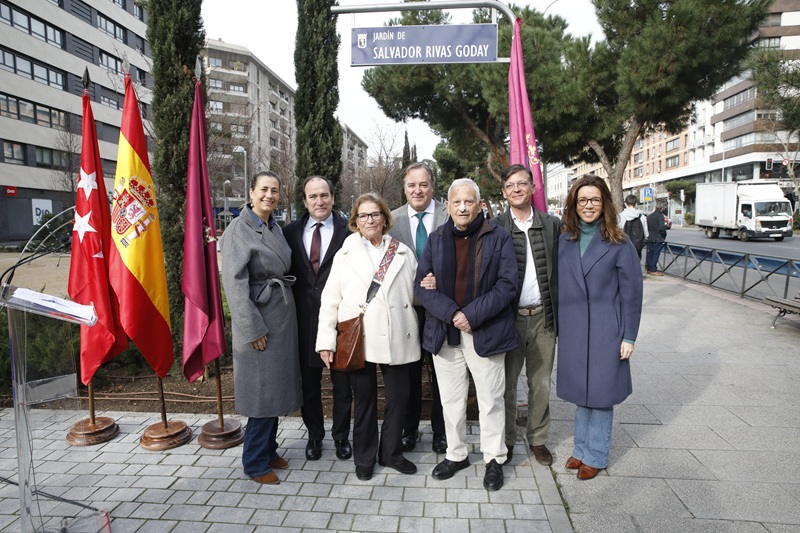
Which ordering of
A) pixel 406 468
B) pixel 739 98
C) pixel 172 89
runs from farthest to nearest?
pixel 739 98 < pixel 172 89 < pixel 406 468

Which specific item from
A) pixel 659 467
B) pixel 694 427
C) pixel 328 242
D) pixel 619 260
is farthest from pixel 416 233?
pixel 694 427

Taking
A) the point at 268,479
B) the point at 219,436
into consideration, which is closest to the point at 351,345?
the point at 268,479

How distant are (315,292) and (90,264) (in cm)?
188

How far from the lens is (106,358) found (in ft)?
14.2

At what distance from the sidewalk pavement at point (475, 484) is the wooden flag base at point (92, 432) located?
2.9 inches

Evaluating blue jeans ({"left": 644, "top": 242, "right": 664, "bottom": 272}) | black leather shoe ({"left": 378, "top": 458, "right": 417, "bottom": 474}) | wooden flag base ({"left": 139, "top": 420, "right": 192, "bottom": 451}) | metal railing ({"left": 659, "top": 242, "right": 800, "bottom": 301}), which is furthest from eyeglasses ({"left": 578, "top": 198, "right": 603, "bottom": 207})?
blue jeans ({"left": 644, "top": 242, "right": 664, "bottom": 272})

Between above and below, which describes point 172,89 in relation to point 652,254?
above

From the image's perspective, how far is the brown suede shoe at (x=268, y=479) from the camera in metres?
3.62

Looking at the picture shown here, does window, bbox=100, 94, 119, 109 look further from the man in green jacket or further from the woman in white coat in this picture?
the man in green jacket

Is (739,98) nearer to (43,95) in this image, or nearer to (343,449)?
(43,95)

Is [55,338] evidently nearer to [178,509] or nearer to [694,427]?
[178,509]

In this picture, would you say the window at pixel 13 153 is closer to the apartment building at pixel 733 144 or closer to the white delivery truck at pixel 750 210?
the white delivery truck at pixel 750 210

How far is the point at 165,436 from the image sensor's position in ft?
13.9

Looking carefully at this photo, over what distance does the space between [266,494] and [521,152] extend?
347cm
